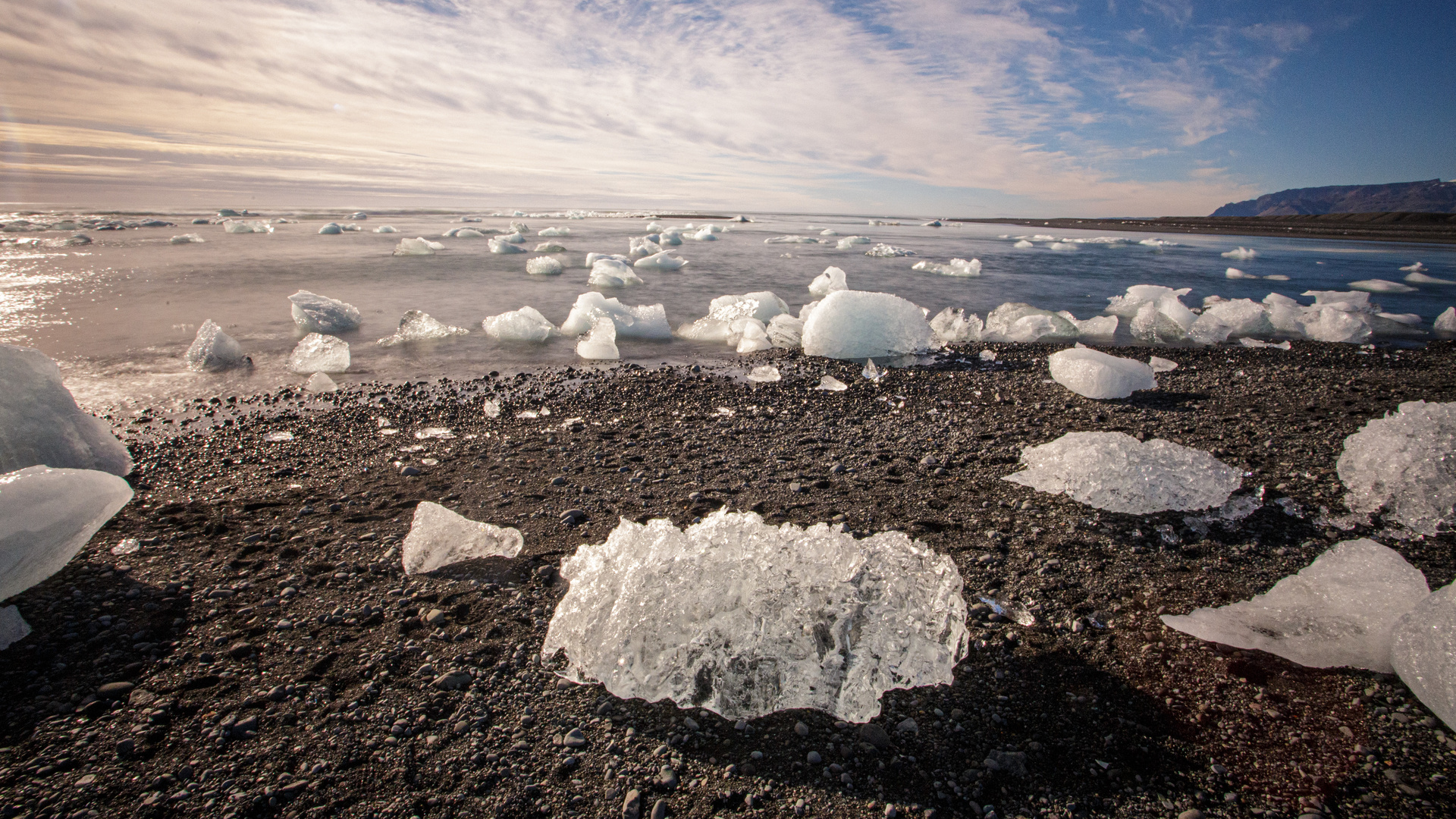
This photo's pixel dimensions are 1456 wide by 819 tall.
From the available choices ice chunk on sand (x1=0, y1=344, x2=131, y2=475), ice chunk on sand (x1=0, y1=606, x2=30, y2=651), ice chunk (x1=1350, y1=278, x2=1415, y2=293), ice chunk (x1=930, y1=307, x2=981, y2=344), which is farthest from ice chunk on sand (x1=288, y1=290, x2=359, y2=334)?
ice chunk (x1=1350, y1=278, x2=1415, y2=293)

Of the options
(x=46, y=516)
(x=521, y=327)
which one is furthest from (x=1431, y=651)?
(x=521, y=327)

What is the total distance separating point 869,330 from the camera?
21.3 feet

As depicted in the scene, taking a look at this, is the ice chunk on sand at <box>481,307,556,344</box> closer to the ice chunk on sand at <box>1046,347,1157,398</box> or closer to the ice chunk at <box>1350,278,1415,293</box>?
the ice chunk on sand at <box>1046,347,1157,398</box>

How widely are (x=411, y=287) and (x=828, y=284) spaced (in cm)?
845

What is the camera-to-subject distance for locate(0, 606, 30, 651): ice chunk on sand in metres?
2.07

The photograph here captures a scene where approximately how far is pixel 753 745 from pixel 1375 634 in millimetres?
2250

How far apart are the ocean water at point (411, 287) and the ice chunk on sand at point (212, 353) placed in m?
0.18

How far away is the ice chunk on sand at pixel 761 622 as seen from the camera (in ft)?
6.30

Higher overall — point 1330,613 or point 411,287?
A: point 411,287

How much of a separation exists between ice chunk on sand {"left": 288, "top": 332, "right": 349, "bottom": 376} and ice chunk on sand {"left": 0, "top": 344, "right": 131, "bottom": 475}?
102 inches

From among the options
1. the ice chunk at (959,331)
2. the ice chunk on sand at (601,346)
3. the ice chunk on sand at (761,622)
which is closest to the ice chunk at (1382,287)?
the ice chunk at (959,331)

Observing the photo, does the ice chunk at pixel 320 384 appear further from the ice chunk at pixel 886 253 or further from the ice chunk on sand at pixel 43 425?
the ice chunk at pixel 886 253

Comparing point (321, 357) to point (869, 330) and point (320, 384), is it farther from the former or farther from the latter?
point (869, 330)

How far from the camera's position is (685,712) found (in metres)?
1.89
